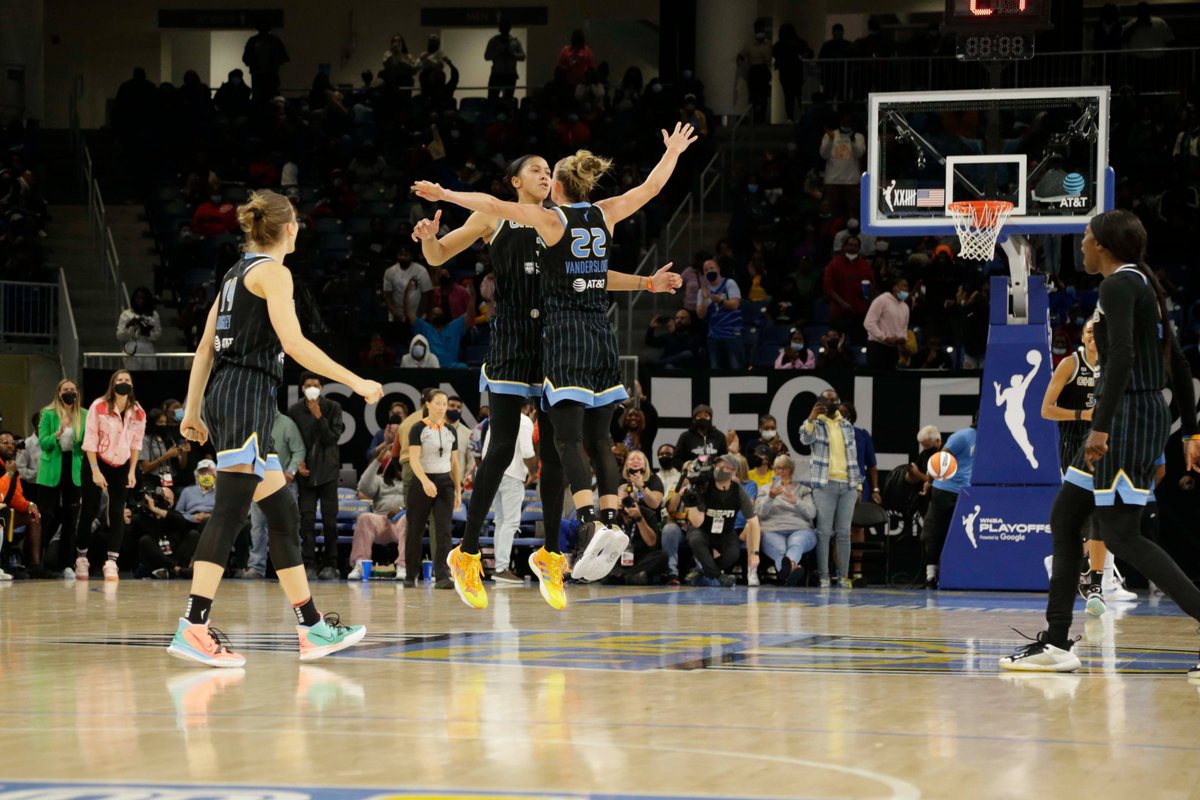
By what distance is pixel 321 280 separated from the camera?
68.9 ft

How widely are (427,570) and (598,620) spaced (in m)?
6.62

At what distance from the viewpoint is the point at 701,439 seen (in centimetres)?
1586

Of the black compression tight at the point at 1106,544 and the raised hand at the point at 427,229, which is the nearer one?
the black compression tight at the point at 1106,544

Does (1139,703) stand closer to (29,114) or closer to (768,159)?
(768,159)

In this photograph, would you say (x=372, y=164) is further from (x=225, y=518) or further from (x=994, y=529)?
(x=225, y=518)

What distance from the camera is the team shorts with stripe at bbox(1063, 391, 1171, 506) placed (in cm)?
646

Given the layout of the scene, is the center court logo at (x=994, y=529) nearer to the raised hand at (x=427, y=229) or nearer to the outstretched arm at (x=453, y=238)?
the outstretched arm at (x=453, y=238)

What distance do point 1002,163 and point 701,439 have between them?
12.5ft

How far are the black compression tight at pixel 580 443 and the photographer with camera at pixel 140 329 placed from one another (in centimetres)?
1228

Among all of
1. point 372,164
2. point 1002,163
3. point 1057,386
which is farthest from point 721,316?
point 1057,386

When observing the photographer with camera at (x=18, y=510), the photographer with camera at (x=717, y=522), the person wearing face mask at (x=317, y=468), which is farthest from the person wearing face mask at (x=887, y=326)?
the photographer with camera at (x=18, y=510)

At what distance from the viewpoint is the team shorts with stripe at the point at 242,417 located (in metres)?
6.61

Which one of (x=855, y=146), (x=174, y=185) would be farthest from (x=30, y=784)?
(x=174, y=185)

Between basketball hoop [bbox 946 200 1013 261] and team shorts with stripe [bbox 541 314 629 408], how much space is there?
23.2 feet
